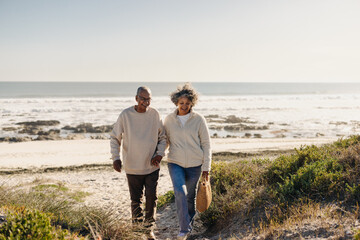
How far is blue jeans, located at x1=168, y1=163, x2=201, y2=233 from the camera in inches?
166

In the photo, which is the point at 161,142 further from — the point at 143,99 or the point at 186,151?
the point at 143,99

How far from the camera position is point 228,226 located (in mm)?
4801

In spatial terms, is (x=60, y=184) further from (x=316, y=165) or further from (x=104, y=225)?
(x=316, y=165)

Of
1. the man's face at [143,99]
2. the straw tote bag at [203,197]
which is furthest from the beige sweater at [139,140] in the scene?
the straw tote bag at [203,197]

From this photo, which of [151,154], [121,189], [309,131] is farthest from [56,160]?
[309,131]

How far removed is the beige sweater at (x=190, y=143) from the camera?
4270mm

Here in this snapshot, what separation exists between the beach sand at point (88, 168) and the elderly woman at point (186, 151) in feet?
3.12

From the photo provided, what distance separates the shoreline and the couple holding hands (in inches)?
313

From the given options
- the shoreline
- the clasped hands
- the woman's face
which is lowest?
the shoreline

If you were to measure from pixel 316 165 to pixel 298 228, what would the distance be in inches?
74.5

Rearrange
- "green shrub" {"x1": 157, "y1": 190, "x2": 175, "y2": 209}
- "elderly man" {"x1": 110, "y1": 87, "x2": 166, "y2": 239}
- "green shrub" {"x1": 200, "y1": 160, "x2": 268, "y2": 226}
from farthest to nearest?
"green shrub" {"x1": 157, "y1": 190, "x2": 175, "y2": 209} < "green shrub" {"x1": 200, "y1": 160, "x2": 268, "y2": 226} < "elderly man" {"x1": 110, "y1": 87, "x2": 166, "y2": 239}

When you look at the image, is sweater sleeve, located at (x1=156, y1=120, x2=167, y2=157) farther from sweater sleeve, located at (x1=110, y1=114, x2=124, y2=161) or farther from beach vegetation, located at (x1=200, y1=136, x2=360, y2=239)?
beach vegetation, located at (x1=200, y1=136, x2=360, y2=239)

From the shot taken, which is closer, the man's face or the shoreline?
the man's face

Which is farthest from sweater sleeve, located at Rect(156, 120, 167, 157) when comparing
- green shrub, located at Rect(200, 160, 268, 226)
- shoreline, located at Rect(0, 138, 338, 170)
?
shoreline, located at Rect(0, 138, 338, 170)
